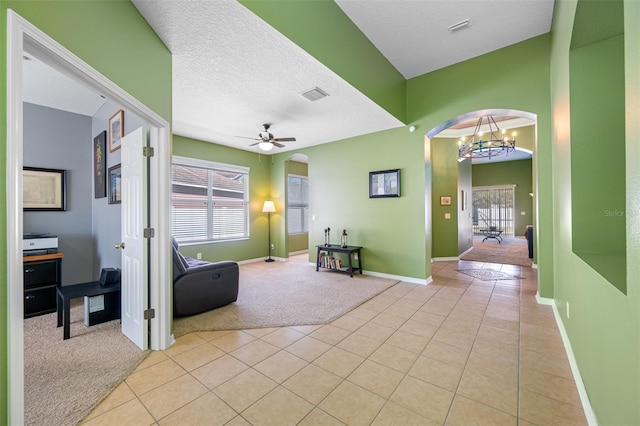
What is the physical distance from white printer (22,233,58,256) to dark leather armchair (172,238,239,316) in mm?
1693

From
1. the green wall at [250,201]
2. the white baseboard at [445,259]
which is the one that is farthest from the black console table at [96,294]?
the white baseboard at [445,259]

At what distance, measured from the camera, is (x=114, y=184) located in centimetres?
338

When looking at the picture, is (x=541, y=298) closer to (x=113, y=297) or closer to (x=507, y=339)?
(x=507, y=339)

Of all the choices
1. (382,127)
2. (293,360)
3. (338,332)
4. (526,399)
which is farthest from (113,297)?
(382,127)

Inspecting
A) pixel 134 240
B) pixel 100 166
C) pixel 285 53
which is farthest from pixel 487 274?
pixel 100 166

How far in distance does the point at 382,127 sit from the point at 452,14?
6.31 feet

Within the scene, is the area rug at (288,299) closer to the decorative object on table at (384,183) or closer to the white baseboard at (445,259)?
the decorative object on table at (384,183)

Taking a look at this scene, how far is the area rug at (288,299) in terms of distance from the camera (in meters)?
2.98

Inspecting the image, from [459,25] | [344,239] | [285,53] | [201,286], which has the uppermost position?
[459,25]

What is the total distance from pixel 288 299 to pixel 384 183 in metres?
2.66

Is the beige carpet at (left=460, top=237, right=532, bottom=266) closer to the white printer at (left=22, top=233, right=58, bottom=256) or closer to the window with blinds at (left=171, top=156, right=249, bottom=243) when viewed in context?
the window with blinds at (left=171, top=156, right=249, bottom=243)

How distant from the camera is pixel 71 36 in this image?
4.75ft

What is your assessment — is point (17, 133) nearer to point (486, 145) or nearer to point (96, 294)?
point (96, 294)

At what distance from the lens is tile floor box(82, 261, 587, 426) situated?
1.62 meters
